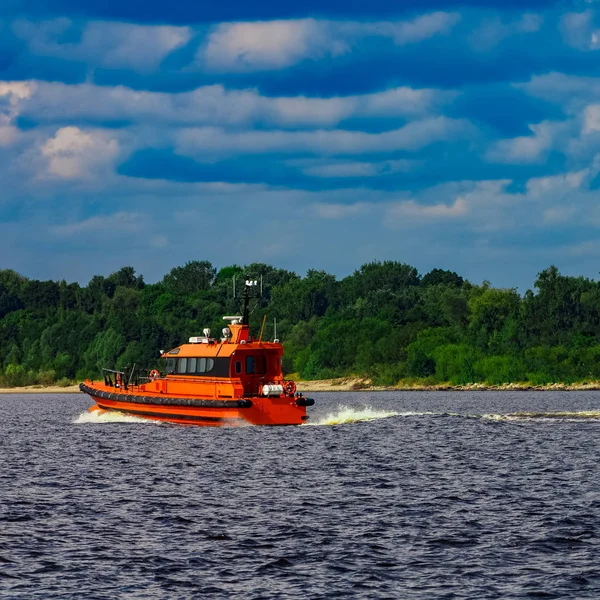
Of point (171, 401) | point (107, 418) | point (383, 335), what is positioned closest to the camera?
point (171, 401)

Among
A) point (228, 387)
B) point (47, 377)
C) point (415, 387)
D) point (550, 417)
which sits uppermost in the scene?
point (47, 377)

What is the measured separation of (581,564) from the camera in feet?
81.7

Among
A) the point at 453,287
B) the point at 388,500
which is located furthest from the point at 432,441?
the point at 453,287

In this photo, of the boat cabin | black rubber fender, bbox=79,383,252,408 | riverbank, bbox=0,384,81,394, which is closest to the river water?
black rubber fender, bbox=79,383,252,408

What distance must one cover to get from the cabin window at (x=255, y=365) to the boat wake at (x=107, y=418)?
816 cm

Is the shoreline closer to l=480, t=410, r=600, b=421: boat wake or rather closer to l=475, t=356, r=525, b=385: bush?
l=475, t=356, r=525, b=385: bush

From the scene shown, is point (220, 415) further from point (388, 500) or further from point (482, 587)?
point (482, 587)

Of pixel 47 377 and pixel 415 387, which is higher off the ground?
pixel 47 377

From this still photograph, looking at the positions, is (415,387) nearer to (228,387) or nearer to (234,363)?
(234,363)

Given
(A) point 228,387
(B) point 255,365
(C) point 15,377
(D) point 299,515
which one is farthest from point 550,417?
(C) point 15,377

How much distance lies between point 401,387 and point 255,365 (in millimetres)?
97968

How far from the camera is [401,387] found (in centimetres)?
15462

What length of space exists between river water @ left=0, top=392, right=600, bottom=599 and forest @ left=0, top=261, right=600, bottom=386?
310 feet

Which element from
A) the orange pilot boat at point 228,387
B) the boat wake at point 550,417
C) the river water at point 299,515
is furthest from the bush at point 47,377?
the river water at point 299,515
